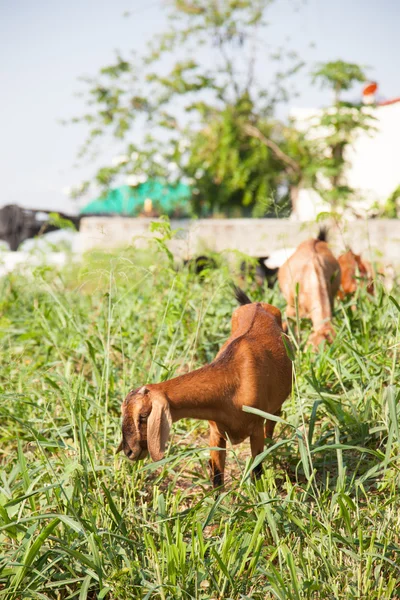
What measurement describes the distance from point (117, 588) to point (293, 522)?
2.21 ft

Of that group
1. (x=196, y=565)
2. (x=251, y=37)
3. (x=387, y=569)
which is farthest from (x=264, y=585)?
(x=251, y=37)

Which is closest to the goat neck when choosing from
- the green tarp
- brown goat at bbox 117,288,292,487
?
brown goat at bbox 117,288,292,487

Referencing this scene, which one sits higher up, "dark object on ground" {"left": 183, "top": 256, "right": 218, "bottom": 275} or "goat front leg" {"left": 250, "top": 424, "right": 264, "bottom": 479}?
"dark object on ground" {"left": 183, "top": 256, "right": 218, "bottom": 275}

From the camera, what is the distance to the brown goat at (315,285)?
4129mm

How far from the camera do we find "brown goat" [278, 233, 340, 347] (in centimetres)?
413

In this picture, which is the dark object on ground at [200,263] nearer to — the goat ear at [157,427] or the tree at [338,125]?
the goat ear at [157,427]

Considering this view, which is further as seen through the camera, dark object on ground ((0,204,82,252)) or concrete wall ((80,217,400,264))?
dark object on ground ((0,204,82,252))

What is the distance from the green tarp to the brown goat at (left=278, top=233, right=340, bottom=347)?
13047mm

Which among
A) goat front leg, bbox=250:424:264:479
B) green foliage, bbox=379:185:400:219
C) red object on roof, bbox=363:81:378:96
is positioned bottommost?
goat front leg, bbox=250:424:264:479

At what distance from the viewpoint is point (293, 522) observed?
244 cm

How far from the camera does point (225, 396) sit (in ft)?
7.95

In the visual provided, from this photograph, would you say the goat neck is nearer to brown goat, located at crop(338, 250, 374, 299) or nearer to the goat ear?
the goat ear

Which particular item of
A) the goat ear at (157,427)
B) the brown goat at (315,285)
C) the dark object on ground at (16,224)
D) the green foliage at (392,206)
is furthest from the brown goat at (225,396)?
the green foliage at (392,206)

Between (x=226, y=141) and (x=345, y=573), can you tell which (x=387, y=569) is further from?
(x=226, y=141)
